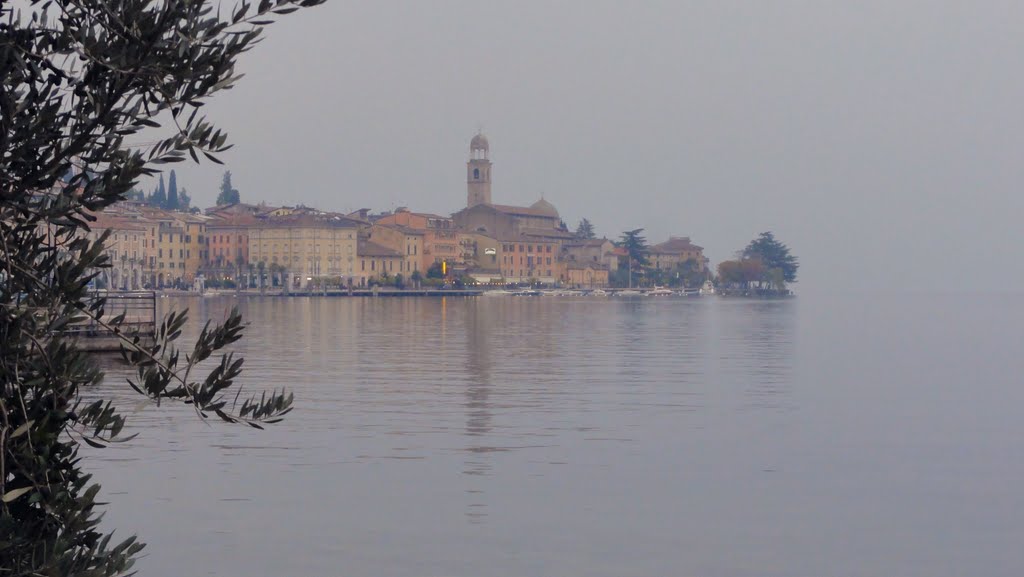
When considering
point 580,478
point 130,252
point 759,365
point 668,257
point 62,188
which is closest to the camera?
point 62,188

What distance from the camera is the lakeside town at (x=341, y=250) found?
13738cm

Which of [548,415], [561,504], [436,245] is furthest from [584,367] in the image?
[436,245]

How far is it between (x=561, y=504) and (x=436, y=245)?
13843 centimetres

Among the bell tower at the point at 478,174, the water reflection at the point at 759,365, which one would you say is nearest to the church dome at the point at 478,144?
the bell tower at the point at 478,174

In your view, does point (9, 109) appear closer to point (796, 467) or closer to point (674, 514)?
point (674, 514)

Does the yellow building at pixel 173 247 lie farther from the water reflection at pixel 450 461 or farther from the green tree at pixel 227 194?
the water reflection at pixel 450 461

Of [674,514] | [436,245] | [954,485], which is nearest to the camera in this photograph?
[674,514]

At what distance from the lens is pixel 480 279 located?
15238 centimetres

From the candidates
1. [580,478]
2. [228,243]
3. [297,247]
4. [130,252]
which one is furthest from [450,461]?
[228,243]

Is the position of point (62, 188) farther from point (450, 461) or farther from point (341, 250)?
point (341, 250)

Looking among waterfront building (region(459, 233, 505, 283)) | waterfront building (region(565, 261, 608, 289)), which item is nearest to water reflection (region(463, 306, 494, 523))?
waterfront building (region(459, 233, 505, 283))

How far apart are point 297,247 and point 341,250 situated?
14.6 ft

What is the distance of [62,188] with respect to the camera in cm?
450

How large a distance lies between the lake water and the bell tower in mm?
149222
